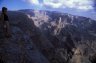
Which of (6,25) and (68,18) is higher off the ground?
(6,25)

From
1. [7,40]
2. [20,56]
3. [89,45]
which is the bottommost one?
[89,45]

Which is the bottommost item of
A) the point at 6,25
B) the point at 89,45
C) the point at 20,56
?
the point at 89,45

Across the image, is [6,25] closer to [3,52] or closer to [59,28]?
[3,52]

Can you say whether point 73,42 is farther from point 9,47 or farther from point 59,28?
point 9,47

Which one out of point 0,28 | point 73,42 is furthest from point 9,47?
point 73,42

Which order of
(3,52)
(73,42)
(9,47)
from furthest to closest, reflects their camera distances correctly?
(73,42) → (9,47) → (3,52)

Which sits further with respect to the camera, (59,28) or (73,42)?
(59,28)

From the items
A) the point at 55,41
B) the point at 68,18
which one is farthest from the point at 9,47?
the point at 68,18

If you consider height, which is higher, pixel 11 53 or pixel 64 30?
pixel 11 53

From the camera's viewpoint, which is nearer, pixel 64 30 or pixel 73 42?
pixel 73 42

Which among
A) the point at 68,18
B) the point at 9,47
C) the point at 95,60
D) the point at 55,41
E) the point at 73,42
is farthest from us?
the point at 68,18
